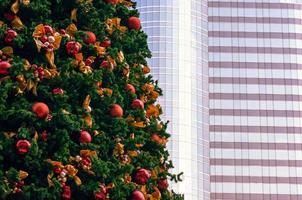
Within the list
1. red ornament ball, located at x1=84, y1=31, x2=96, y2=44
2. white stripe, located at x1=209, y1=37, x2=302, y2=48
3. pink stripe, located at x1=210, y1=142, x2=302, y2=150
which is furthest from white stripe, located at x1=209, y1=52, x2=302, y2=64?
red ornament ball, located at x1=84, y1=31, x2=96, y2=44

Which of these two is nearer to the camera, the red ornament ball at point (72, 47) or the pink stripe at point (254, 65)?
the red ornament ball at point (72, 47)

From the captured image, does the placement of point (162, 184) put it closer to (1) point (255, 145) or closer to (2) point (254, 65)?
(1) point (255, 145)

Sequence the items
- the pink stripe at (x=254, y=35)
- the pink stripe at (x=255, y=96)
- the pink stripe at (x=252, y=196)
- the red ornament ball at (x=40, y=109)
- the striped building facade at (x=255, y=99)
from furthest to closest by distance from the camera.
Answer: the pink stripe at (x=254, y=35) < the pink stripe at (x=255, y=96) < the striped building facade at (x=255, y=99) < the pink stripe at (x=252, y=196) < the red ornament ball at (x=40, y=109)

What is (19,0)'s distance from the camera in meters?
8.67

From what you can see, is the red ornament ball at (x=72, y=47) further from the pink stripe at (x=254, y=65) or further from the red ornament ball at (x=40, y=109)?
the pink stripe at (x=254, y=65)

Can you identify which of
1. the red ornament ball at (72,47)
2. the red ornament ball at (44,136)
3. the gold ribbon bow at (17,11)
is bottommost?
the red ornament ball at (44,136)

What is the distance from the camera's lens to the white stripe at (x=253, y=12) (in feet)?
325

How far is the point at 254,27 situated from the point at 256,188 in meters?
21.9

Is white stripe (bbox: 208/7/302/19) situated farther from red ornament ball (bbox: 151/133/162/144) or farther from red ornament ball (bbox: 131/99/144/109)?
red ornament ball (bbox: 131/99/144/109)

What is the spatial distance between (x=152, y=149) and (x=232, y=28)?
89.6 metres

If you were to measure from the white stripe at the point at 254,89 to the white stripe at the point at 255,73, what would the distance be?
130cm

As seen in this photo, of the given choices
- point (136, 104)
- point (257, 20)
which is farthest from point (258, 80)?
point (136, 104)

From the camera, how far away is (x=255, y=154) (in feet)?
305

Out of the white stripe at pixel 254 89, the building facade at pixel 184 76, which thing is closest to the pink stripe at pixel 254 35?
the building facade at pixel 184 76
